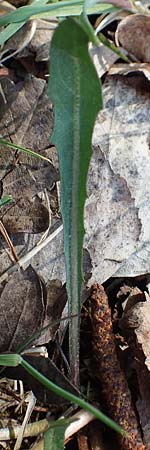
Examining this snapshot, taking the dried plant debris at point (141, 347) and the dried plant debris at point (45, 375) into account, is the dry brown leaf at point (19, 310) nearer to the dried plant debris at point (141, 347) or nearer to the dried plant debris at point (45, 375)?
the dried plant debris at point (45, 375)

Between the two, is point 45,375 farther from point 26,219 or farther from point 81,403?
point 26,219

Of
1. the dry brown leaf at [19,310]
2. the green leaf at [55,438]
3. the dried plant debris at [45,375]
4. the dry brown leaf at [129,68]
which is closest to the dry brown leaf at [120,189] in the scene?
the dry brown leaf at [129,68]

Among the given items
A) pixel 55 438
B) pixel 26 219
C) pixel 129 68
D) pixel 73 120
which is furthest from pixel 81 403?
pixel 129 68

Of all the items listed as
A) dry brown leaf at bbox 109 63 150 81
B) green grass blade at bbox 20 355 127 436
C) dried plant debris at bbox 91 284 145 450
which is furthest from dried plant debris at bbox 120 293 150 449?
dry brown leaf at bbox 109 63 150 81

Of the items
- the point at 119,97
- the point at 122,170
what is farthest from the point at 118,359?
the point at 119,97

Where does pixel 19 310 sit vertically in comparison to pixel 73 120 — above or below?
below
